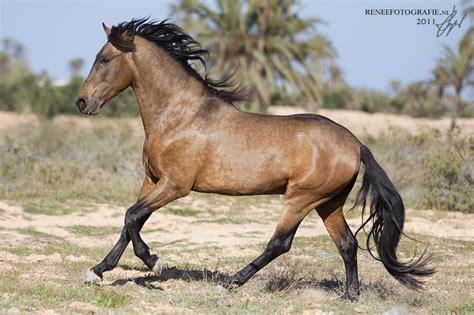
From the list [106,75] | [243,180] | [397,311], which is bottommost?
[397,311]

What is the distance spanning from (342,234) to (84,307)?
8.16 feet

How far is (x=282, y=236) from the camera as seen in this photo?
259 inches

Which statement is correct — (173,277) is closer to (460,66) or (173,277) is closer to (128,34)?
(128,34)

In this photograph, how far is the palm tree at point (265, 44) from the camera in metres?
28.0

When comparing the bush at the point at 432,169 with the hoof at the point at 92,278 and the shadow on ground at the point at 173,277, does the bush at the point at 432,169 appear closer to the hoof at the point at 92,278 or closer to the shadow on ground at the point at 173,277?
the shadow on ground at the point at 173,277

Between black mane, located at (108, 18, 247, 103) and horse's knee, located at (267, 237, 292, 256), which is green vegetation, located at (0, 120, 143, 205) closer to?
black mane, located at (108, 18, 247, 103)

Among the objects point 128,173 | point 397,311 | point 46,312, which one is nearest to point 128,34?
point 46,312

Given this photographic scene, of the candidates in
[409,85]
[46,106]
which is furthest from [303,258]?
[409,85]

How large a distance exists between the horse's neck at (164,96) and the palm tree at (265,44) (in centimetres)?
2041

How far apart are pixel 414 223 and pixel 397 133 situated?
6025mm

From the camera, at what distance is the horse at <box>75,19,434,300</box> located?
6.53 meters

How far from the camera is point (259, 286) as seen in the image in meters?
7.12

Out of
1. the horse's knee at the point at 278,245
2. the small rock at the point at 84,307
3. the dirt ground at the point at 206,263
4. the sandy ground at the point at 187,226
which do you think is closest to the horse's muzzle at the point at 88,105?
the dirt ground at the point at 206,263

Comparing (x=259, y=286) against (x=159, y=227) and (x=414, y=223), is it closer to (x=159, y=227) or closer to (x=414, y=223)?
(x=159, y=227)
